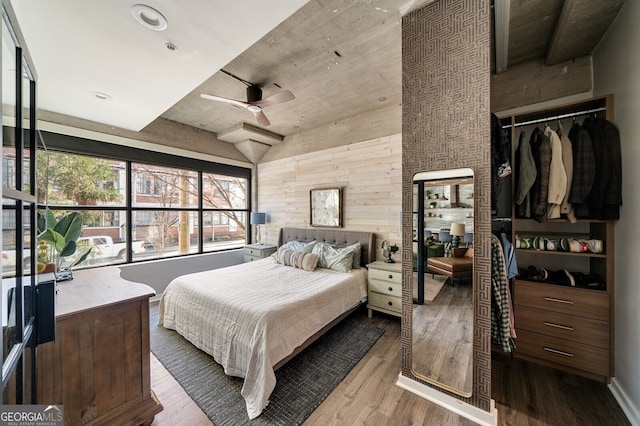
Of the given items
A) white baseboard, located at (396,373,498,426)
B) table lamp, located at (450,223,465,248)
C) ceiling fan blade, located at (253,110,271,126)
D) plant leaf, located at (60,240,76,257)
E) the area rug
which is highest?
ceiling fan blade, located at (253,110,271,126)

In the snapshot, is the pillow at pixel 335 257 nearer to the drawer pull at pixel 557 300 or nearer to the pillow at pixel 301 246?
the pillow at pixel 301 246

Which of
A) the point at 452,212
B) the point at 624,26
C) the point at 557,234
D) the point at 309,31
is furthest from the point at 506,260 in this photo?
the point at 309,31

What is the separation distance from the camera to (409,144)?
1.83m

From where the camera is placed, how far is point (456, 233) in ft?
5.73

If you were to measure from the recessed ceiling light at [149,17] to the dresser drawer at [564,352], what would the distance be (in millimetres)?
3793

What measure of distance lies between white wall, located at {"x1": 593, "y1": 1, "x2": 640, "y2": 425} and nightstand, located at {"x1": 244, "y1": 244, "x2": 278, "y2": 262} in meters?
4.33

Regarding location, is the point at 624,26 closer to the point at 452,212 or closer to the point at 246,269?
the point at 452,212

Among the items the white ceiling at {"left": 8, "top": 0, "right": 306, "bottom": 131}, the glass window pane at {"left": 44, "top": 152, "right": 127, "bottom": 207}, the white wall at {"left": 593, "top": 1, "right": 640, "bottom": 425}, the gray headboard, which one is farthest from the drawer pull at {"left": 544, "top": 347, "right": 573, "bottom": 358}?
the glass window pane at {"left": 44, "top": 152, "right": 127, "bottom": 207}

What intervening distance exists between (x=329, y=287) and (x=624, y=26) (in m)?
3.20

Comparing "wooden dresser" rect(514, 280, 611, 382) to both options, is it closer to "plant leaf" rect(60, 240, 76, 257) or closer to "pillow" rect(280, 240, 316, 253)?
"pillow" rect(280, 240, 316, 253)

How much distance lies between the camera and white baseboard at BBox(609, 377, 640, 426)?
150cm

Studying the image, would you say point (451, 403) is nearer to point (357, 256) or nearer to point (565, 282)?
point (565, 282)

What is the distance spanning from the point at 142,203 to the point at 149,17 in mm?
3111

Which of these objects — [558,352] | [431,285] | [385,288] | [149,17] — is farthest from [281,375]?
[149,17]
